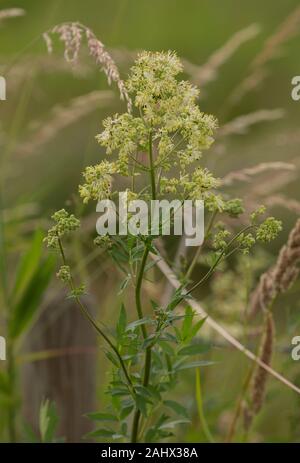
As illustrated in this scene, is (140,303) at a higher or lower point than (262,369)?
higher

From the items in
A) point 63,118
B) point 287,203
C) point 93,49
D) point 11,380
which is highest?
point 63,118

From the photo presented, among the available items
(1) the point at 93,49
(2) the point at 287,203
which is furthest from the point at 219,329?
(1) the point at 93,49

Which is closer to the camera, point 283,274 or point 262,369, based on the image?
point 283,274

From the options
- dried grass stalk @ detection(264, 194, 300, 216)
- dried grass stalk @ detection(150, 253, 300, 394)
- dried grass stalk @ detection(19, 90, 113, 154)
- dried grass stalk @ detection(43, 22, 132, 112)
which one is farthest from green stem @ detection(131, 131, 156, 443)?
dried grass stalk @ detection(19, 90, 113, 154)

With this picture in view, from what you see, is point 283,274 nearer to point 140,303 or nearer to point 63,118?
point 140,303

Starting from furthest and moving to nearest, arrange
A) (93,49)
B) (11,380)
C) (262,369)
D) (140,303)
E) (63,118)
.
A: (63,118)
(11,380)
(262,369)
(93,49)
(140,303)

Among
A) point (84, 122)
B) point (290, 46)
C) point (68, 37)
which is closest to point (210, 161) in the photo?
point (68, 37)

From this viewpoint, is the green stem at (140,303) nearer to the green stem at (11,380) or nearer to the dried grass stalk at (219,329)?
the dried grass stalk at (219,329)

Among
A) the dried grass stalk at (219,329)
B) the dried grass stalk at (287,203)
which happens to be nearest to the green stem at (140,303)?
the dried grass stalk at (219,329)
